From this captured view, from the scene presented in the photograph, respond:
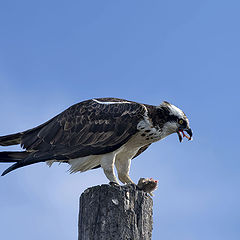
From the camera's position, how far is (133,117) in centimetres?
765

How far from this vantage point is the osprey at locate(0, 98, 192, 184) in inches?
299

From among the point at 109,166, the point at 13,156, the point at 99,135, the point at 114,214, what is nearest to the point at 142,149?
the point at 99,135

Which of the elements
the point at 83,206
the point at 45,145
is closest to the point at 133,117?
the point at 45,145

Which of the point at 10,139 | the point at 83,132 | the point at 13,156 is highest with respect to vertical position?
the point at 10,139

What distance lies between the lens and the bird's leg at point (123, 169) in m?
8.12

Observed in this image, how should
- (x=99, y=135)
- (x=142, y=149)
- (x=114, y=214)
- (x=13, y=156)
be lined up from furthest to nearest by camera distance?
1. (x=142, y=149)
2. (x=13, y=156)
3. (x=99, y=135)
4. (x=114, y=214)


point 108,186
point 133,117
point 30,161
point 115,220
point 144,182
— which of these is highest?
point 133,117

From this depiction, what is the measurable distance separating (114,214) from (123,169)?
261 centimetres

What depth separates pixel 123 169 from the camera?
8.17 metres

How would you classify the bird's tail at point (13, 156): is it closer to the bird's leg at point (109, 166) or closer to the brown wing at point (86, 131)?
the brown wing at point (86, 131)

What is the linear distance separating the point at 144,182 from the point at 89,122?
4.90ft

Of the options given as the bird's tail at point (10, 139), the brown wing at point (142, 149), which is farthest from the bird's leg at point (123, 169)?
the bird's tail at point (10, 139)

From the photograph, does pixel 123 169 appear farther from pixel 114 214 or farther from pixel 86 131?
pixel 114 214

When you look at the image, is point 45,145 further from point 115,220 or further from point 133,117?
point 115,220
